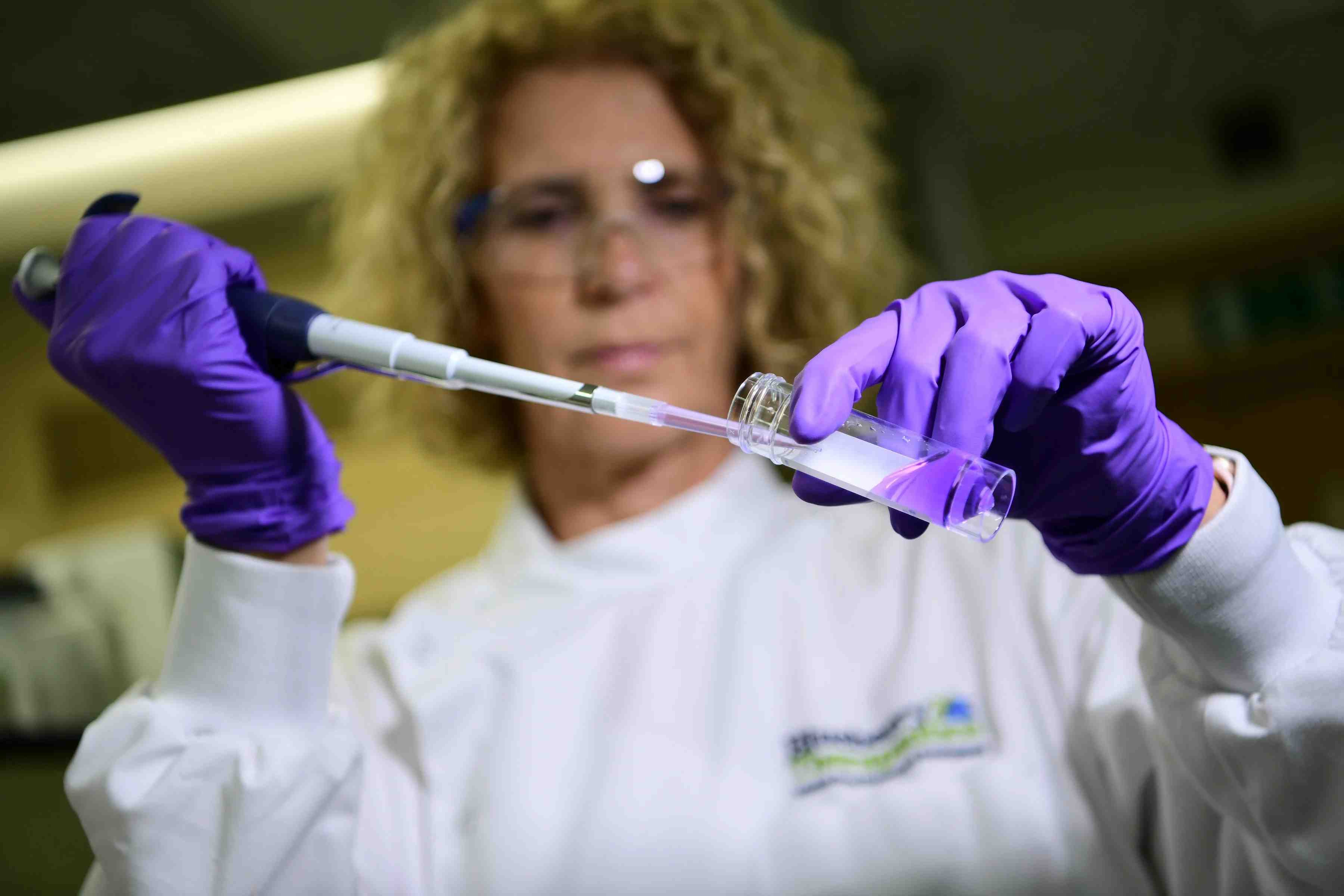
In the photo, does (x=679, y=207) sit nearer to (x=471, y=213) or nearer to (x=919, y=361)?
(x=471, y=213)

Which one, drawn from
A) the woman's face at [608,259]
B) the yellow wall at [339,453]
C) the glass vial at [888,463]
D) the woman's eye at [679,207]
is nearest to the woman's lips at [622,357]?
the woman's face at [608,259]

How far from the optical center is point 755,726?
2.87ft

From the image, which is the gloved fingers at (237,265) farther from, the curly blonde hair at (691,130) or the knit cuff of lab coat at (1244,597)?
the knit cuff of lab coat at (1244,597)

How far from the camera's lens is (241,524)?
0.70m

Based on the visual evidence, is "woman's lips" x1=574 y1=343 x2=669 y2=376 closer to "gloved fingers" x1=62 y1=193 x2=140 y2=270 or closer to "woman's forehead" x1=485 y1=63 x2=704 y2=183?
"woman's forehead" x1=485 y1=63 x2=704 y2=183

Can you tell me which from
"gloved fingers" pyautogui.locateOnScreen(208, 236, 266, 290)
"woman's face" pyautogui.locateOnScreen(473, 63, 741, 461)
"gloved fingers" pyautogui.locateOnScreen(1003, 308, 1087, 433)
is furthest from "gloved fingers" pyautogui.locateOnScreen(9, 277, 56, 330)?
"gloved fingers" pyautogui.locateOnScreen(1003, 308, 1087, 433)

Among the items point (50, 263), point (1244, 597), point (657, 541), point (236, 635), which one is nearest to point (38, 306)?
point (50, 263)

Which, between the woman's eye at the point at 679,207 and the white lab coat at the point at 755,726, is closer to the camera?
the white lab coat at the point at 755,726

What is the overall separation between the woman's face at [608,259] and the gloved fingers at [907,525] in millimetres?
489

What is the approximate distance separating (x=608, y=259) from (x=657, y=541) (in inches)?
12.8

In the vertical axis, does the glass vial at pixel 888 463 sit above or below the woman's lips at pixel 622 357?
below

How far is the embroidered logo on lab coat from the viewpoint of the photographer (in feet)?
2.65

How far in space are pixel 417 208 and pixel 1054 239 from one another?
222 centimetres

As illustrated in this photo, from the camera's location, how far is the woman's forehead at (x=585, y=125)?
3.51 feet
